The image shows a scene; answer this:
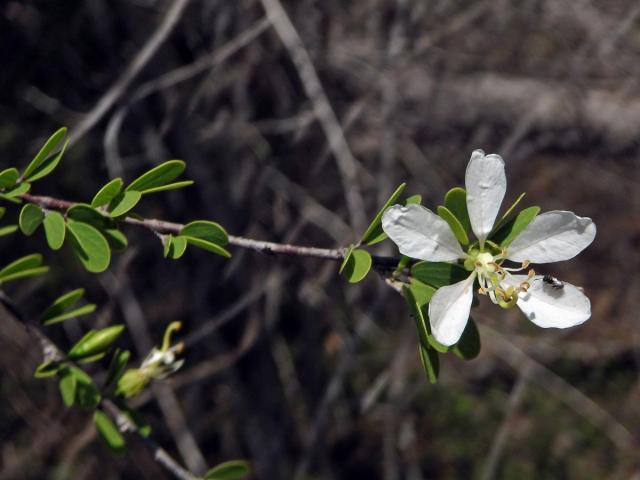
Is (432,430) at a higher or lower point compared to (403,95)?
lower

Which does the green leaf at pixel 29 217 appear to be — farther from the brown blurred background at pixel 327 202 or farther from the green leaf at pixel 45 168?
the brown blurred background at pixel 327 202

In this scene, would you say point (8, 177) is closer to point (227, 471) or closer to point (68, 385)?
point (68, 385)

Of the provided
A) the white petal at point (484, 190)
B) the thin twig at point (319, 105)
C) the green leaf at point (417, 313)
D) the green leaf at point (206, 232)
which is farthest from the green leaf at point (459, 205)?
the thin twig at point (319, 105)

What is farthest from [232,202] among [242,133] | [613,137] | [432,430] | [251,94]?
[613,137]

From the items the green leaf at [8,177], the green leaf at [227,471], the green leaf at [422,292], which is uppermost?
the green leaf at [8,177]

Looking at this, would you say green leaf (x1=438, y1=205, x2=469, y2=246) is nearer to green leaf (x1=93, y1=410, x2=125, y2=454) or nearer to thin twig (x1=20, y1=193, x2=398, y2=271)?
thin twig (x1=20, y1=193, x2=398, y2=271)

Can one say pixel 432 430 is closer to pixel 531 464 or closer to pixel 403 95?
pixel 531 464
